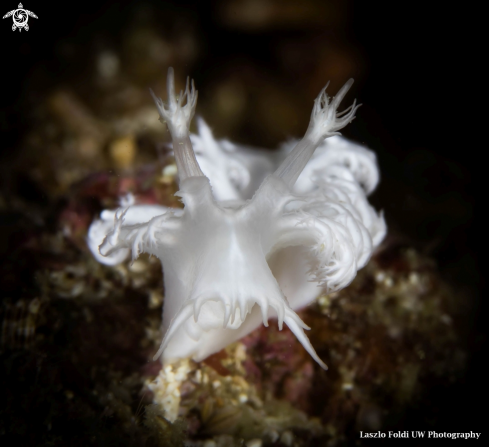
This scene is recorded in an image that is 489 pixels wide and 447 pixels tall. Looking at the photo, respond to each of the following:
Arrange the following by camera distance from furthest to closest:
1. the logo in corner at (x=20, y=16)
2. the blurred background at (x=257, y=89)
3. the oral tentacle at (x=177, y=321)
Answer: the blurred background at (x=257, y=89), the logo in corner at (x=20, y=16), the oral tentacle at (x=177, y=321)

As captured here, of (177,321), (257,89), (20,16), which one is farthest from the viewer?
(257,89)

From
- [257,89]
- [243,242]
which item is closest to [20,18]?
[257,89]

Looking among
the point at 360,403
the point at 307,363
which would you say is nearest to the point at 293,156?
the point at 307,363

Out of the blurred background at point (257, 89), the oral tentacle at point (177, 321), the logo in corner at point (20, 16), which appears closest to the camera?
the oral tentacle at point (177, 321)

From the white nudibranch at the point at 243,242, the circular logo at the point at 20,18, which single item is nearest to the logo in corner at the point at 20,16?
the circular logo at the point at 20,18

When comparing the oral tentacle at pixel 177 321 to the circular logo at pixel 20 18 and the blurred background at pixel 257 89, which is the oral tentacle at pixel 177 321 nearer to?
the blurred background at pixel 257 89

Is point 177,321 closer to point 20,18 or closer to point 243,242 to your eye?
point 243,242

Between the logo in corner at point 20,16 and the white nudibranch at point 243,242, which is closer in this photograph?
the white nudibranch at point 243,242
